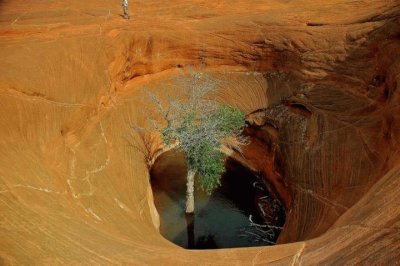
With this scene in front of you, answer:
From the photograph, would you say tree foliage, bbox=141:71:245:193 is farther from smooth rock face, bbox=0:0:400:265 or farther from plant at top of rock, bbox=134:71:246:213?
smooth rock face, bbox=0:0:400:265

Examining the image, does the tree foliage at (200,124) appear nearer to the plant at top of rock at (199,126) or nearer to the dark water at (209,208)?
the plant at top of rock at (199,126)

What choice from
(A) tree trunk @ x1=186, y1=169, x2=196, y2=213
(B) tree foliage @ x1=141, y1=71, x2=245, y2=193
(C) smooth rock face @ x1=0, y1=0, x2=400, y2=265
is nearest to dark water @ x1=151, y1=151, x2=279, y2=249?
(A) tree trunk @ x1=186, y1=169, x2=196, y2=213

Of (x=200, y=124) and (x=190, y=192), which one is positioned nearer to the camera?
(x=190, y=192)

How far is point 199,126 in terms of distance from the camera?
13.8 metres

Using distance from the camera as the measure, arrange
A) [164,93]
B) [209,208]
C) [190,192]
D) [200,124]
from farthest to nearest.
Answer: [164,93] < [209,208] < [200,124] < [190,192]

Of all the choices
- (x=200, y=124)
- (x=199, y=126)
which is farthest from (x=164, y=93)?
(x=199, y=126)

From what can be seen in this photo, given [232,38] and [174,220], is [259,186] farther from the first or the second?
[232,38]

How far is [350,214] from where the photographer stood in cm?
794

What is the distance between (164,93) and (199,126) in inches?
134

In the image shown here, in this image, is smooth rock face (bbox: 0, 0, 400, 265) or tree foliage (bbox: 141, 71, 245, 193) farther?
tree foliage (bbox: 141, 71, 245, 193)

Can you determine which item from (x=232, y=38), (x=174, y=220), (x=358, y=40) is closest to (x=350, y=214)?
(x=174, y=220)

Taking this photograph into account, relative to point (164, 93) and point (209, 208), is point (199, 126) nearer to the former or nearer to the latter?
point (209, 208)

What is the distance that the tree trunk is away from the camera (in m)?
13.1

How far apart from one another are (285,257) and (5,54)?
395 inches
